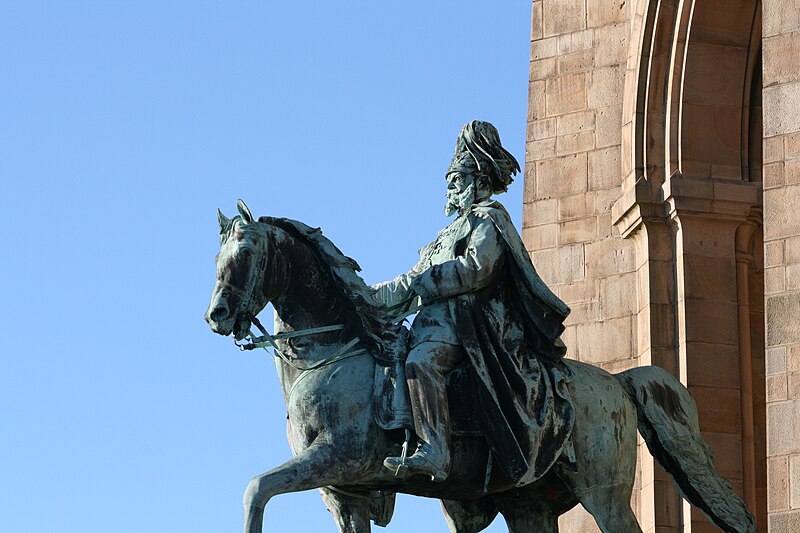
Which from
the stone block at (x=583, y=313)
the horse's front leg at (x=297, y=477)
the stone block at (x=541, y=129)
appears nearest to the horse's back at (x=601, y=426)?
the horse's front leg at (x=297, y=477)

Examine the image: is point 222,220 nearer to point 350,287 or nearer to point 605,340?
point 350,287

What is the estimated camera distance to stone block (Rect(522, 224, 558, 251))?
19328 mm

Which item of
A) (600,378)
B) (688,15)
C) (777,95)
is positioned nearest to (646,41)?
(688,15)

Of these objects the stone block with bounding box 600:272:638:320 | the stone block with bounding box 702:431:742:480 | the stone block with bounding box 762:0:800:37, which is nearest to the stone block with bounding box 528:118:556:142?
the stone block with bounding box 600:272:638:320

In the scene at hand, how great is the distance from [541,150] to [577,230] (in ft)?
2.62

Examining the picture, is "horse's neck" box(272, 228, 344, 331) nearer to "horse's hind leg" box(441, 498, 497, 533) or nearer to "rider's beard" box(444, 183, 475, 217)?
"rider's beard" box(444, 183, 475, 217)

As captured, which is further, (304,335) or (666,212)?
(666,212)

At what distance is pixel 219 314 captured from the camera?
14750mm

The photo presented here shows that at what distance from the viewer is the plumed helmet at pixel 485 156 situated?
15805 mm

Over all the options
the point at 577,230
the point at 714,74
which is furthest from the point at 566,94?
the point at 714,74

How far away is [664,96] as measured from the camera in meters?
18.7

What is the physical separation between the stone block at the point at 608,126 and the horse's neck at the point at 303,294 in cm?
457

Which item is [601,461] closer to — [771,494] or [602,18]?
[771,494]

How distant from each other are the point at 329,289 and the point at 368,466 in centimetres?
118
